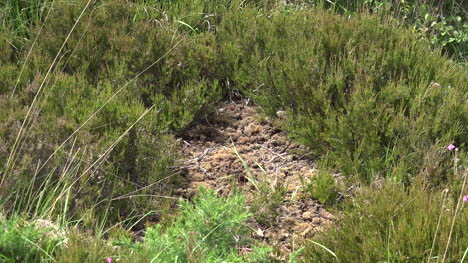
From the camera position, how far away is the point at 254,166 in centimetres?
448

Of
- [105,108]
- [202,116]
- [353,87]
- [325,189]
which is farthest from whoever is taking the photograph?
[202,116]

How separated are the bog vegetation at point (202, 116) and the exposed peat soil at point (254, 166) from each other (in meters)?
0.11

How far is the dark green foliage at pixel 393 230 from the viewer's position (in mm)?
3176

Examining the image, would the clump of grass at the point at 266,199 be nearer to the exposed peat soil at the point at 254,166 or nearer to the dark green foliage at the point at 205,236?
the exposed peat soil at the point at 254,166

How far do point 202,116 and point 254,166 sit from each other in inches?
26.0

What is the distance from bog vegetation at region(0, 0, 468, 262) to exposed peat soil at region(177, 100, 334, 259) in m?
0.11

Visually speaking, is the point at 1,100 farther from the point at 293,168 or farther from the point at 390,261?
the point at 390,261

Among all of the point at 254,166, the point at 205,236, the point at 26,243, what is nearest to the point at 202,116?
the point at 254,166

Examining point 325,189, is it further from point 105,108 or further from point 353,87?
point 105,108

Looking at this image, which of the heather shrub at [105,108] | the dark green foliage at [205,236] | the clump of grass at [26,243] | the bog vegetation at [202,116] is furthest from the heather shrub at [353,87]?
the clump of grass at [26,243]

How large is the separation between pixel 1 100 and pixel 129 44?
1095mm

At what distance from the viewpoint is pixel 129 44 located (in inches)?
200

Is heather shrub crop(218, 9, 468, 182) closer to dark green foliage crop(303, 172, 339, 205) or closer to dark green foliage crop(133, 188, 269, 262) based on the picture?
dark green foliage crop(303, 172, 339, 205)

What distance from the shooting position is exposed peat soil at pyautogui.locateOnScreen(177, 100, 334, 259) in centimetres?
391
